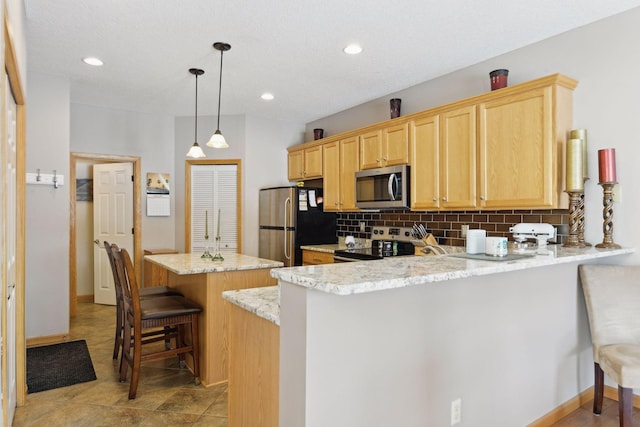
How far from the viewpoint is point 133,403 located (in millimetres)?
2695

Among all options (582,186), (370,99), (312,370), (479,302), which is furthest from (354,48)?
(312,370)

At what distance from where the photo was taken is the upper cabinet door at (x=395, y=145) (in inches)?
153

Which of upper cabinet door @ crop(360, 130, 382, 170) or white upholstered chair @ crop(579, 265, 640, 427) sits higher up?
upper cabinet door @ crop(360, 130, 382, 170)

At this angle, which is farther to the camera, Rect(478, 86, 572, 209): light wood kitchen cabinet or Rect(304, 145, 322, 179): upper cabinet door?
Rect(304, 145, 322, 179): upper cabinet door

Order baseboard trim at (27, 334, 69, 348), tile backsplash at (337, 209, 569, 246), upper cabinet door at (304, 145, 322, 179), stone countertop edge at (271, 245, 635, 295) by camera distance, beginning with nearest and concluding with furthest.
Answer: stone countertop edge at (271, 245, 635, 295) < tile backsplash at (337, 209, 569, 246) < baseboard trim at (27, 334, 69, 348) < upper cabinet door at (304, 145, 322, 179)

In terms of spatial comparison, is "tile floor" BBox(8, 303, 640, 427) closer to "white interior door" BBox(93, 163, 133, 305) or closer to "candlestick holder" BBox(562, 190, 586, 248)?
"candlestick holder" BBox(562, 190, 586, 248)

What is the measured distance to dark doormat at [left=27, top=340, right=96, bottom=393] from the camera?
3018 mm

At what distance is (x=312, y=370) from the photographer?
141 cm

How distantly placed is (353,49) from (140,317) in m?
2.56

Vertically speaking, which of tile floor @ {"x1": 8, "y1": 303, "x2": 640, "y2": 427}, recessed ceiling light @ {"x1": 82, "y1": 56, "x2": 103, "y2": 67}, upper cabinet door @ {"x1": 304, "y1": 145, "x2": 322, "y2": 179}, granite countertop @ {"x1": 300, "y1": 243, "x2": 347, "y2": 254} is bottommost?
tile floor @ {"x1": 8, "y1": 303, "x2": 640, "y2": 427}

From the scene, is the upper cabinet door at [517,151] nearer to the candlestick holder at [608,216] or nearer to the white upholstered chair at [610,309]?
the candlestick holder at [608,216]

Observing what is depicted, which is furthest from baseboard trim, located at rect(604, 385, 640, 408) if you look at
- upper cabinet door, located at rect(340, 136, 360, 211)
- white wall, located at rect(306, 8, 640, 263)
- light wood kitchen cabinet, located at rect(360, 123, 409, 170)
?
upper cabinet door, located at rect(340, 136, 360, 211)

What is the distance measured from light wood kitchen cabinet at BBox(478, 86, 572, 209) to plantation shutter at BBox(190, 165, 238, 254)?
3.32 m

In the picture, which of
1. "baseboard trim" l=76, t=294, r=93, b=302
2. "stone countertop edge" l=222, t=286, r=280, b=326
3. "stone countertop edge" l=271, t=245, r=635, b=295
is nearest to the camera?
"stone countertop edge" l=271, t=245, r=635, b=295
